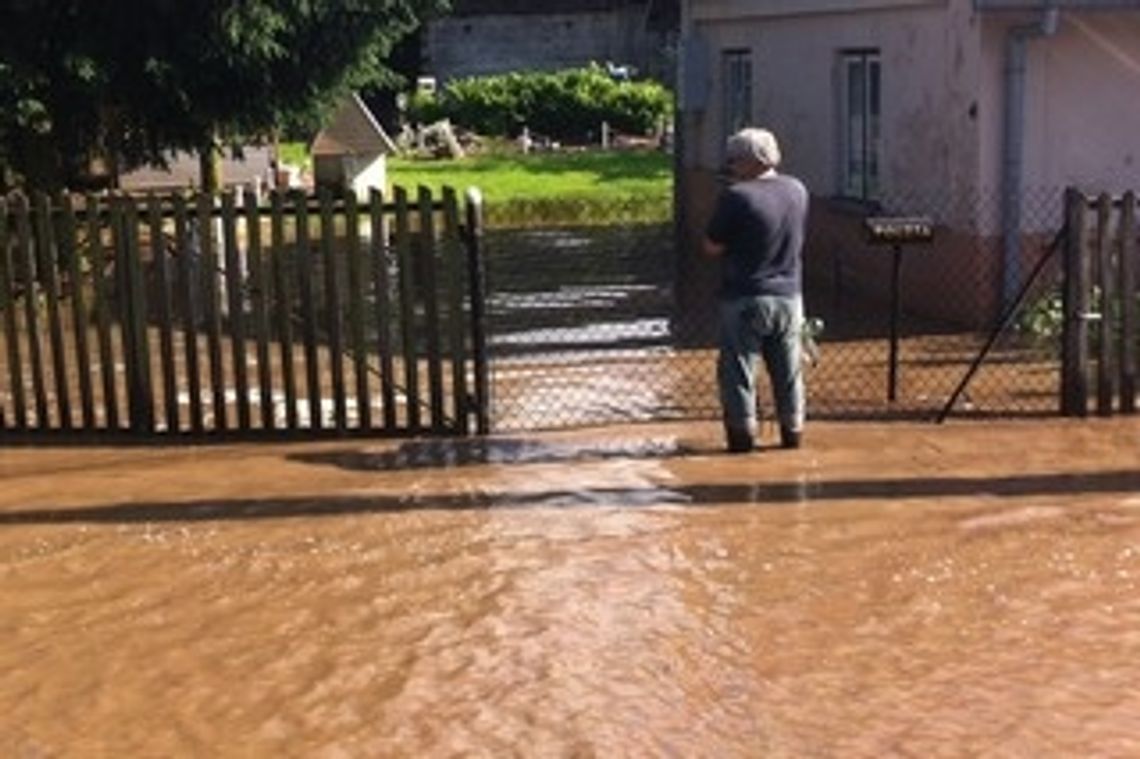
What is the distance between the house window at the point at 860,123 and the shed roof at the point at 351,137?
1041 cm

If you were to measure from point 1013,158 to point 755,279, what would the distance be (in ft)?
16.4

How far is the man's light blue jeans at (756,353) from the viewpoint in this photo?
345 inches

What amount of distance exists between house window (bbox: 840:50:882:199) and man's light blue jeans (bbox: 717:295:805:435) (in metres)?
7.03

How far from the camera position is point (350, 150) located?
2516cm

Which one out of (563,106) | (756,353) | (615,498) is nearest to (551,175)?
(563,106)

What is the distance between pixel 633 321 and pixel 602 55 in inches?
1432

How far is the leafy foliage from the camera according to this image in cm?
4369

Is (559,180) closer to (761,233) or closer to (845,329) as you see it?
(845,329)

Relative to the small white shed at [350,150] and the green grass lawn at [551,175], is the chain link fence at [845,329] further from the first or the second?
the green grass lawn at [551,175]

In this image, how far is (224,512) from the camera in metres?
8.08

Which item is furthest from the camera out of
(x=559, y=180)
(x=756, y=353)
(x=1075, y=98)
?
(x=559, y=180)

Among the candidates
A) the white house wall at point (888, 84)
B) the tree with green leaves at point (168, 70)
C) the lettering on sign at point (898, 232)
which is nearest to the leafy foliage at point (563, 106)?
the white house wall at point (888, 84)

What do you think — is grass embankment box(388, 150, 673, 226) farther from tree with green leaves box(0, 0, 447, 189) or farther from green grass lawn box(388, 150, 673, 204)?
tree with green leaves box(0, 0, 447, 189)

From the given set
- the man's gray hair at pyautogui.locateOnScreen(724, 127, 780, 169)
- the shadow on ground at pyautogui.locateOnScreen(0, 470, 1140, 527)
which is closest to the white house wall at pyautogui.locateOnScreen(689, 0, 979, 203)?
the man's gray hair at pyautogui.locateOnScreen(724, 127, 780, 169)
